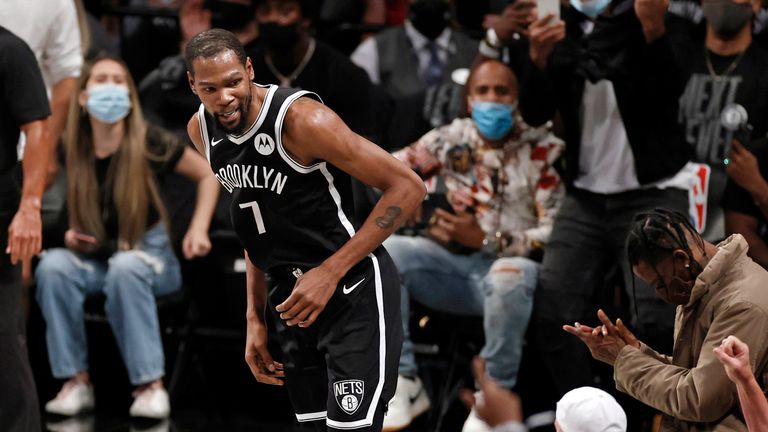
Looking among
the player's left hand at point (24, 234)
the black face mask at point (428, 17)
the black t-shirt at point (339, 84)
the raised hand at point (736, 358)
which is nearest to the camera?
the raised hand at point (736, 358)

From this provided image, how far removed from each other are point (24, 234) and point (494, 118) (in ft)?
6.73

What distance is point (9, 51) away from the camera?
4395mm

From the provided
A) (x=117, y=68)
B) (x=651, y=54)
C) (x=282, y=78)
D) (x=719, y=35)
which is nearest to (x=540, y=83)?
(x=651, y=54)

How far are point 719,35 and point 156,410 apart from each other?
289 cm

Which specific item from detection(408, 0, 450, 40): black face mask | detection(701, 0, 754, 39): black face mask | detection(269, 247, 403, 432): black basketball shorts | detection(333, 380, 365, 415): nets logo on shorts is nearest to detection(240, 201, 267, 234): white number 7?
detection(269, 247, 403, 432): black basketball shorts

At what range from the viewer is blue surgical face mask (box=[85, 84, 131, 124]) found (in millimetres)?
5691

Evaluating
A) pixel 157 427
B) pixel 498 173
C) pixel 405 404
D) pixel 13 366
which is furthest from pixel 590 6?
pixel 13 366

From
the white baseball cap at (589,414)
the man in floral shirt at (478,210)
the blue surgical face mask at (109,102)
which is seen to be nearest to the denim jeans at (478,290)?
the man in floral shirt at (478,210)

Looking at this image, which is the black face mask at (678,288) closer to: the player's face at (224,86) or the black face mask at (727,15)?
the player's face at (224,86)

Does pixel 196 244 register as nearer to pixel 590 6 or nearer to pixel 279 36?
pixel 279 36

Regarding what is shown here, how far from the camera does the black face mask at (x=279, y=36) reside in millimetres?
6066

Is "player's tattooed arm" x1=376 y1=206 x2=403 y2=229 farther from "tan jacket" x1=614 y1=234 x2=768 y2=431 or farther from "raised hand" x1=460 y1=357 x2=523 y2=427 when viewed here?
"raised hand" x1=460 y1=357 x2=523 y2=427

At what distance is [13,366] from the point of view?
4336mm

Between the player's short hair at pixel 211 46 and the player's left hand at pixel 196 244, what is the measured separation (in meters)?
2.13
